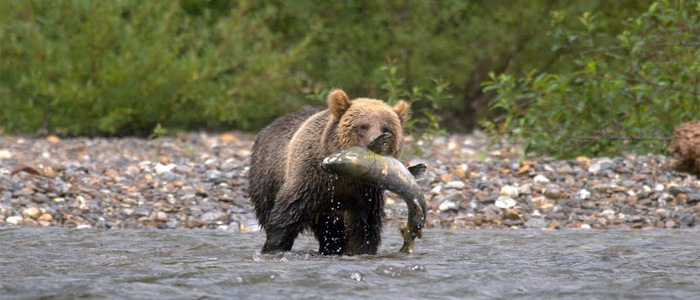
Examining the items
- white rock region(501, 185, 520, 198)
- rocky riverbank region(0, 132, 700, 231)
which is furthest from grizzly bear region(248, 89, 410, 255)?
white rock region(501, 185, 520, 198)

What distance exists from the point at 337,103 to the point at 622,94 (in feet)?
16.9

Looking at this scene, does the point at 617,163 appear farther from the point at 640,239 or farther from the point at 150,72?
the point at 150,72

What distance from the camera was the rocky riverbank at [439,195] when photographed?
830 centimetres

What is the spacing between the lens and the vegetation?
14156 millimetres

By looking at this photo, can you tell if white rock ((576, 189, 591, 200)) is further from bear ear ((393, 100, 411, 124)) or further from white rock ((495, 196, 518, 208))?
bear ear ((393, 100, 411, 124))

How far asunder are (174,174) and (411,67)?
21.7 feet

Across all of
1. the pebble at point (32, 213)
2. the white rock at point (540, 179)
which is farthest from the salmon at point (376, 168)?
the white rock at point (540, 179)

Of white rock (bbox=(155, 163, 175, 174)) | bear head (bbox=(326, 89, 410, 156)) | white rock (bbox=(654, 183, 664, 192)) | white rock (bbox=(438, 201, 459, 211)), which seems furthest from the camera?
white rock (bbox=(155, 163, 175, 174))

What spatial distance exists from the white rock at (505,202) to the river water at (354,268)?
3.41 feet

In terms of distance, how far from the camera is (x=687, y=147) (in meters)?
9.00

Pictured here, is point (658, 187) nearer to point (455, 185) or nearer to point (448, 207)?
point (455, 185)

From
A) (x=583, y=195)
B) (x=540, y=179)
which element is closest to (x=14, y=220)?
(x=540, y=179)

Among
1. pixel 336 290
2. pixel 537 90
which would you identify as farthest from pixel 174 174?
pixel 336 290

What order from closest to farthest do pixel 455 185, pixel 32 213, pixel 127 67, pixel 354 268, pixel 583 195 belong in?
pixel 354 268 < pixel 32 213 < pixel 583 195 < pixel 455 185 < pixel 127 67
